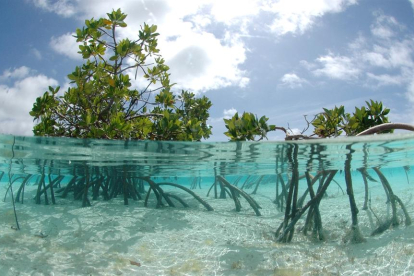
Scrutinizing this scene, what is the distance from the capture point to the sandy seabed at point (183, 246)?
417 cm

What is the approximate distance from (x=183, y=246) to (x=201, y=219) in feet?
5.03

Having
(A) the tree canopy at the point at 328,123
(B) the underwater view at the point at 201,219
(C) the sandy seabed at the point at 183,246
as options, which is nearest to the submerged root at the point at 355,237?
(B) the underwater view at the point at 201,219

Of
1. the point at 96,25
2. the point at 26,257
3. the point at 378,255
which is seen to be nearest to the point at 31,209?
the point at 26,257

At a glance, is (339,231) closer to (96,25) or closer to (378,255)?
(378,255)

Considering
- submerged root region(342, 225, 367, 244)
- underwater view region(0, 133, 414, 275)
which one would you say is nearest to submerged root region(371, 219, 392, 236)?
underwater view region(0, 133, 414, 275)

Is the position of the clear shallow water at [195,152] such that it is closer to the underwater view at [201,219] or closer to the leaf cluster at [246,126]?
the underwater view at [201,219]

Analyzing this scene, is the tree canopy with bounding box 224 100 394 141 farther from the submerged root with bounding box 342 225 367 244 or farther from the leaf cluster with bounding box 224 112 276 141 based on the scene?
the submerged root with bounding box 342 225 367 244

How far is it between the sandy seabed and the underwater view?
2 centimetres

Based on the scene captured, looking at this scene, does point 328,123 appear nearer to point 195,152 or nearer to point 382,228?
point 382,228

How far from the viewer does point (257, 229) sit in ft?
19.5

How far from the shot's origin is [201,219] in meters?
6.49

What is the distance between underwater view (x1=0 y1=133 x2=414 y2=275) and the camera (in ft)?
14.1

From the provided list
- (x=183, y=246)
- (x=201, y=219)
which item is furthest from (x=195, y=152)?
(x=183, y=246)

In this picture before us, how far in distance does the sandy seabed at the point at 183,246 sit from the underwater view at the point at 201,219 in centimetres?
2
